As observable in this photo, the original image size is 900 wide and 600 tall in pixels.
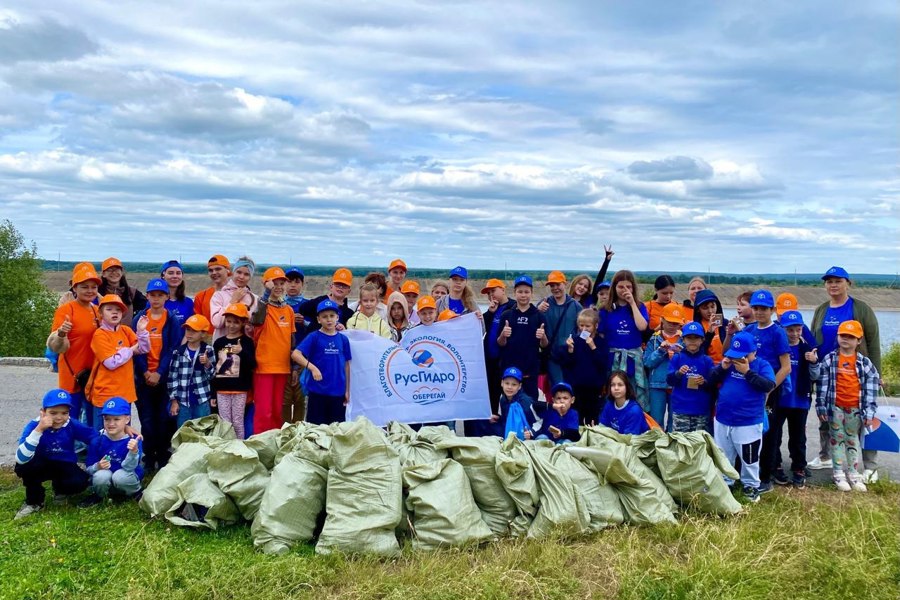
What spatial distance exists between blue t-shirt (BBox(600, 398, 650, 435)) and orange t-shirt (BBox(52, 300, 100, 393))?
4655mm

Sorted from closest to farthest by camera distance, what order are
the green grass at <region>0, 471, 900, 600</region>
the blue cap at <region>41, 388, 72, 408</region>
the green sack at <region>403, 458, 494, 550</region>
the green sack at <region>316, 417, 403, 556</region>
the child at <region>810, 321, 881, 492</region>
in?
1. the green grass at <region>0, 471, 900, 600</region>
2. the green sack at <region>316, 417, 403, 556</region>
3. the green sack at <region>403, 458, 494, 550</region>
4. the blue cap at <region>41, 388, 72, 408</region>
5. the child at <region>810, 321, 881, 492</region>

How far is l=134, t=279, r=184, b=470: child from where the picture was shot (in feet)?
20.5

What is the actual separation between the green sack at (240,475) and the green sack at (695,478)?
10.1ft

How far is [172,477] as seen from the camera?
5.24 m

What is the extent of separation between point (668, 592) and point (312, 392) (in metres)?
3.63

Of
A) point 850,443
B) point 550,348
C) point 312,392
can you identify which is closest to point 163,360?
point 312,392

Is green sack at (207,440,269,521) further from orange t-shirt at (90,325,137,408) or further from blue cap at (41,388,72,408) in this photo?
orange t-shirt at (90,325,137,408)

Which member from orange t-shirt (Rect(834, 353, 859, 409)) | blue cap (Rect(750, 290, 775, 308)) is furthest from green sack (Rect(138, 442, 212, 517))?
orange t-shirt (Rect(834, 353, 859, 409))

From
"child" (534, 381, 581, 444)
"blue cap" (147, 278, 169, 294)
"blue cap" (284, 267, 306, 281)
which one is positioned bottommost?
"child" (534, 381, 581, 444)

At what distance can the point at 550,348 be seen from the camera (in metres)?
7.04

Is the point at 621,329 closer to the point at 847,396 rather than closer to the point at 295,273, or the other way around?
the point at 847,396

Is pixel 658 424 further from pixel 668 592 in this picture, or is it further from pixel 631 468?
pixel 668 592

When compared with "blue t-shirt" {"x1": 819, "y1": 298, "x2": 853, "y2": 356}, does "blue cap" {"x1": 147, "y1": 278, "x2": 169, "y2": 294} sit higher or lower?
higher

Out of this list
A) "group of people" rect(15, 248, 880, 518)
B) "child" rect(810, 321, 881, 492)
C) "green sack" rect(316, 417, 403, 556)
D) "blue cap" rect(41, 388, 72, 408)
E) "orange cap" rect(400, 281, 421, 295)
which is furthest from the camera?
"orange cap" rect(400, 281, 421, 295)
